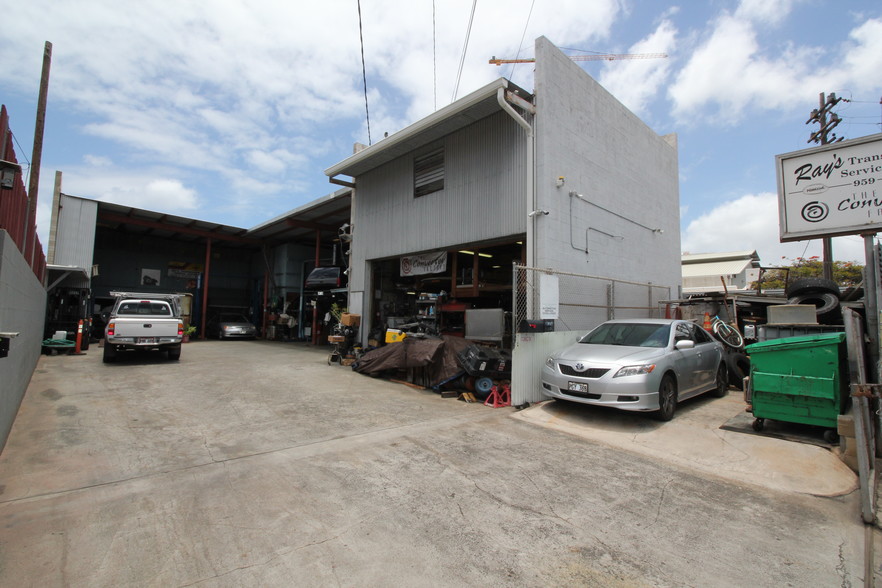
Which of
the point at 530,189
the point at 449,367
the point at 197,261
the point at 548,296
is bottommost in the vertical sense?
the point at 449,367

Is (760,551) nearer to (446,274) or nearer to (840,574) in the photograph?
(840,574)

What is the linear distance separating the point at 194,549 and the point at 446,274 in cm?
1032

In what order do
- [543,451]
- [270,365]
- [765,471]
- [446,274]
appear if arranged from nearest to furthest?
[765,471], [543,451], [270,365], [446,274]

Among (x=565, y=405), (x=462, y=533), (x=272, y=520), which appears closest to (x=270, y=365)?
(x=565, y=405)

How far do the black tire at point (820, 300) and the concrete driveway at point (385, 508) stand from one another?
212 inches

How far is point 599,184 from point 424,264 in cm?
502

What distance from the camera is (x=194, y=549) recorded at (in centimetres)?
266

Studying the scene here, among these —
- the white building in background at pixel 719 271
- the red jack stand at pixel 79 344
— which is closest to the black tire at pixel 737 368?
the red jack stand at pixel 79 344

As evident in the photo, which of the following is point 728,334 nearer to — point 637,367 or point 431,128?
point 637,367

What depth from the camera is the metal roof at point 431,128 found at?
8523mm

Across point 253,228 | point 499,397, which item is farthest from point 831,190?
point 253,228

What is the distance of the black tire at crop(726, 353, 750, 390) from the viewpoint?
8.52m

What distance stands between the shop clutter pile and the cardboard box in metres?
2.73

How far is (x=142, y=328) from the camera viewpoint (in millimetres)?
10633
